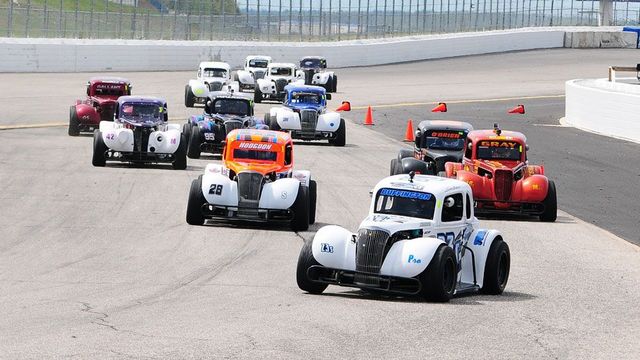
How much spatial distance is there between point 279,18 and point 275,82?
2784 centimetres

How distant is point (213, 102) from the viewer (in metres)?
33.6

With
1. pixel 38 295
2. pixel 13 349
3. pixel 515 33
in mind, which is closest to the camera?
pixel 13 349

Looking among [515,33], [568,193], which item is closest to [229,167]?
[568,193]

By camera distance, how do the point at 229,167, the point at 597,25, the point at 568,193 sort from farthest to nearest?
the point at 597,25 < the point at 568,193 < the point at 229,167

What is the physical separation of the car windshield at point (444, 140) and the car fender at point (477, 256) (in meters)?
12.0

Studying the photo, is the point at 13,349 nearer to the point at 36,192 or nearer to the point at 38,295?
the point at 38,295

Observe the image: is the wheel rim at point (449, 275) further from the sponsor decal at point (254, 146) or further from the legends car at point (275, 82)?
the legends car at point (275, 82)

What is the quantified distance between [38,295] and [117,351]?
3.67m

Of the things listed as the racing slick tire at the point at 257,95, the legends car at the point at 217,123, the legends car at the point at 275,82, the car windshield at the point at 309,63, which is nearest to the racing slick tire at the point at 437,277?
the legends car at the point at 217,123

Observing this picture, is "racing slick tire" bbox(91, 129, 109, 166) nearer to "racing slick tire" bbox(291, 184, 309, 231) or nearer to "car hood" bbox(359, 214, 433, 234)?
"racing slick tire" bbox(291, 184, 309, 231)

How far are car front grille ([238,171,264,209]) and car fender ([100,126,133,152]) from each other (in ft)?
26.7

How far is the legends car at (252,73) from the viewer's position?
60.6 m

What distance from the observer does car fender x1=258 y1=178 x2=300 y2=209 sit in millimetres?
21891

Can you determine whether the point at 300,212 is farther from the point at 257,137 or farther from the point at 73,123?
the point at 73,123
